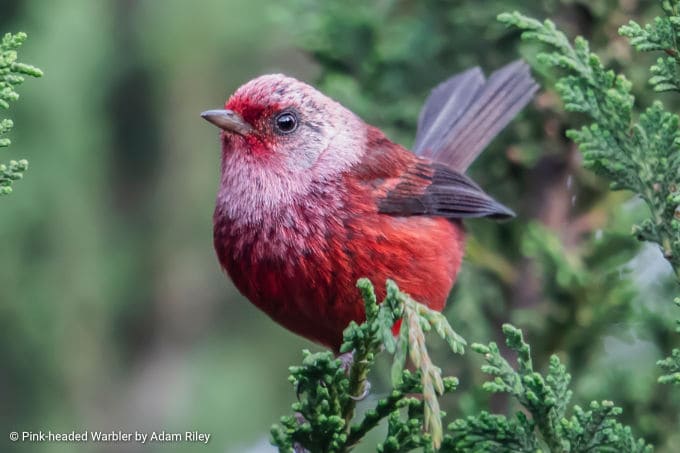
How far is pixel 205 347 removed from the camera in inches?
358

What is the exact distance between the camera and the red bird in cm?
420

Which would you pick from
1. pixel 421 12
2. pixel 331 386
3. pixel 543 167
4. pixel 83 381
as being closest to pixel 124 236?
pixel 83 381

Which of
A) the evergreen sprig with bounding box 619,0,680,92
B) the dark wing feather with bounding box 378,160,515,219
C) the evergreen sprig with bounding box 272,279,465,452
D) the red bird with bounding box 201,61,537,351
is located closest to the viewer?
the evergreen sprig with bounding box 272,279,465,452

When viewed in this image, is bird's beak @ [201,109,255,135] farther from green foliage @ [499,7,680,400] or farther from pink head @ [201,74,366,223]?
green foliage @ [499,7,680,400]

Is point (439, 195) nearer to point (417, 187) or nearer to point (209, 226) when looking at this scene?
point (417, 187)

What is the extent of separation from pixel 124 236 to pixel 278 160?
12.7 ft

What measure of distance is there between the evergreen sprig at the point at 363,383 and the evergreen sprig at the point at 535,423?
129 mm

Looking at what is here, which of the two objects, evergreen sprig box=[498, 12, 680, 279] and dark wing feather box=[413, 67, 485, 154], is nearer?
evergreen sprig box=[498, 12, 680, 279]

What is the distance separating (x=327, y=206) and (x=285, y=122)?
537 millimetres

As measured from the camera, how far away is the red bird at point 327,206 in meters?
4.20

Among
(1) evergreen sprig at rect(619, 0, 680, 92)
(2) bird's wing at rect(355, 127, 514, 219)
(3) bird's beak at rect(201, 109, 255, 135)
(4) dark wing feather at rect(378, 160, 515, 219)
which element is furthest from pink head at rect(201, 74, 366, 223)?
(1) evergreen sprig at rect(619, 0, 680, 92)

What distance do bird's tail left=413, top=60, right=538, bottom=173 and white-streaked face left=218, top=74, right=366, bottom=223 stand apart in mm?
831

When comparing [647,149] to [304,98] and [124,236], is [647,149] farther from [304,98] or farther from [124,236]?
[124,236]

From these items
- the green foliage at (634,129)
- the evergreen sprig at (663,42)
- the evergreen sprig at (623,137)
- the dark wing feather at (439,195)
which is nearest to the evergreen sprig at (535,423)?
the green foliage at (634,129)
